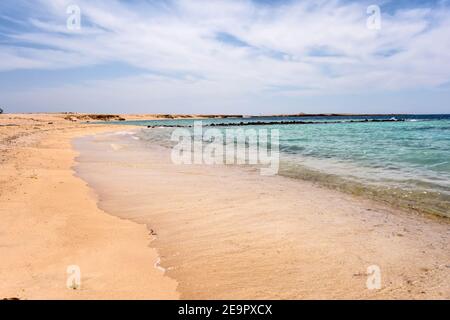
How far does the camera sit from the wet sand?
389cm

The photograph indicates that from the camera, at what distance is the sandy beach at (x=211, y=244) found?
12.6 ft

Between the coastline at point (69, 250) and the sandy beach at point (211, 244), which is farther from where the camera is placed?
the sandy beach at point (211, 244)

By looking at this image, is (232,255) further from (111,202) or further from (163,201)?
(111,202)

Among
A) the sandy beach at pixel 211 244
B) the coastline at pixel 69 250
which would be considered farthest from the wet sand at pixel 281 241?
the coastline at pixel 69 250

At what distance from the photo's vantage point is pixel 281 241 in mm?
5242

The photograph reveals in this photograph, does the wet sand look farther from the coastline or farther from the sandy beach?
the coastline

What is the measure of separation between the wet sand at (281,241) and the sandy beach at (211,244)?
2 centimetres

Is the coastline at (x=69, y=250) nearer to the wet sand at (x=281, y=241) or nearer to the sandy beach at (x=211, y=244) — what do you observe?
the sandy beach at (x=211, y=244)

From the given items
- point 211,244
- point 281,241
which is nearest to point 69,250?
point 211,244

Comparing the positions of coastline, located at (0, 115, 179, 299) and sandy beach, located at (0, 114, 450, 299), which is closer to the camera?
coastline, located at (0, 115, 179, 299)

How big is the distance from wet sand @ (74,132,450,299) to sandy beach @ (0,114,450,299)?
0.02 m

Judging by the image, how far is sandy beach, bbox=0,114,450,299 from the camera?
151 inches

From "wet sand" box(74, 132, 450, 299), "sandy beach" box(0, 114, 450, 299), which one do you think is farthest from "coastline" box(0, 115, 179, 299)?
"wet sand" box(74, 132, 450, 299)

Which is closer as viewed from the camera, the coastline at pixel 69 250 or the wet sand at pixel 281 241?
the coastline at pixel 69 250
